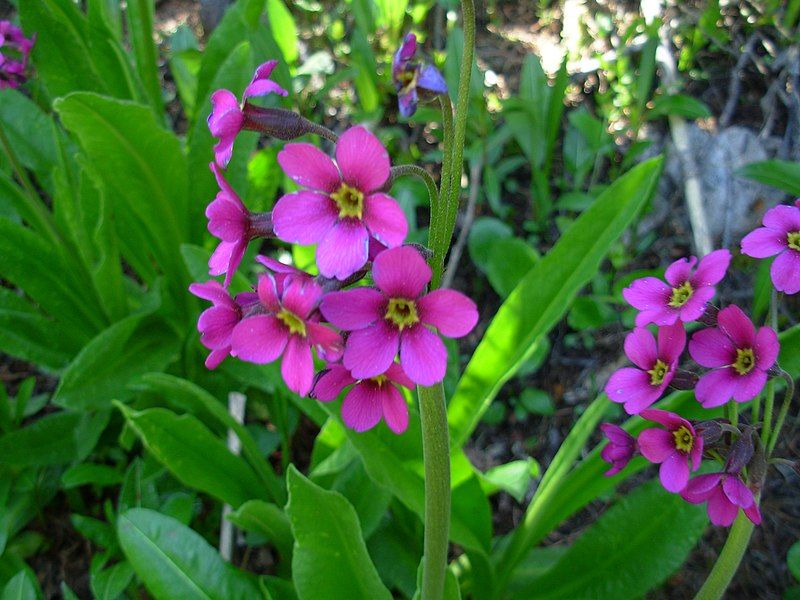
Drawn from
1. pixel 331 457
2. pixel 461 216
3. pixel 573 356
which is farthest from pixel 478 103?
pixel 331 457

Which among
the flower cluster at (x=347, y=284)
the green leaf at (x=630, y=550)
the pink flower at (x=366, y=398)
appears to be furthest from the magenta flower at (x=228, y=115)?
the green leaf at (x=630, y=550)

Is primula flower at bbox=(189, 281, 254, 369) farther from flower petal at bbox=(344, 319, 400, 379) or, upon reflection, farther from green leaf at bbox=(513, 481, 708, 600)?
green leaf at bbox=(513, 481, 708, 600)

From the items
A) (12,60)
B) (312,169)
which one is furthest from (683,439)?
(12,60)

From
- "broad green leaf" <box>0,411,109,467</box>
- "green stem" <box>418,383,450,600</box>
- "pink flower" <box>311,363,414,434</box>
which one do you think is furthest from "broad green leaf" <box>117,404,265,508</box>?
"pink flower" <box>311,363,414,434</box>

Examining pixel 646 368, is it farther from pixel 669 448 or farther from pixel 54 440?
pixel 54 440

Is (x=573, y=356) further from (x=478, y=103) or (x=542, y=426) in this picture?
(x=478, y=103)

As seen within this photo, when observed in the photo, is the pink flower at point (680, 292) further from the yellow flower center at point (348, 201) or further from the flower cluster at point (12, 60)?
the flower cluster at point (12, 60)
